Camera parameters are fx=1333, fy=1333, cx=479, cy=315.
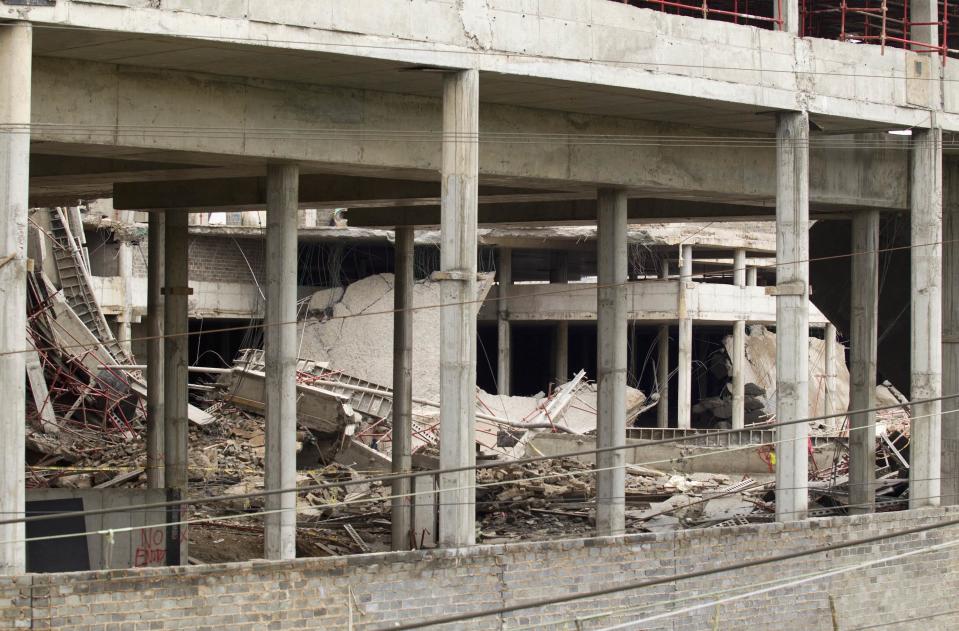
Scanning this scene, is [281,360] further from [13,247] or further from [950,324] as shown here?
[950,324]

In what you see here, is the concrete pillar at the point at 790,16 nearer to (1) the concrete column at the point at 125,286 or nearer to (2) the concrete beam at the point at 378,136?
(2) the concrete beam at the point at 378,136

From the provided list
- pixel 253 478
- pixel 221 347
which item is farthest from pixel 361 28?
pixel 221 347

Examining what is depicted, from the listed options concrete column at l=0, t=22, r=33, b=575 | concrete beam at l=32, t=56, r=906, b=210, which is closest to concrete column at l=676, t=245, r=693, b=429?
concrete beam at l=32, t=56, r=906, b=210

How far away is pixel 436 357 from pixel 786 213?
20.1 m

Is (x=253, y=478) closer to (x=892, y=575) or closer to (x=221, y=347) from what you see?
(x=892, y=575)

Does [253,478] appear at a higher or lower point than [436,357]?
lower

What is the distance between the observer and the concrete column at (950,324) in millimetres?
22141

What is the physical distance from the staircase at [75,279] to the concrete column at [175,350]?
11.4 metres

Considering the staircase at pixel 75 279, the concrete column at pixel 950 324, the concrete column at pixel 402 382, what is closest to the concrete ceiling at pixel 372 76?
the concrete column at pixel 950 324

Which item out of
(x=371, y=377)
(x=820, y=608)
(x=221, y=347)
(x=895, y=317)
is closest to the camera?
(x=820, y=608)

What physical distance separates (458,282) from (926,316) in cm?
838

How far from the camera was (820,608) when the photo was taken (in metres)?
17.3

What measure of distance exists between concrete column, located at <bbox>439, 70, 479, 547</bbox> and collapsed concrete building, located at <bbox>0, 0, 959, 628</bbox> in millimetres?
37

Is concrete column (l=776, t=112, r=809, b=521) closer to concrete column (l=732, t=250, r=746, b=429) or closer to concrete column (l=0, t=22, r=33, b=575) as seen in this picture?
concrete column (l=0, t=22, r=33, b=575)
